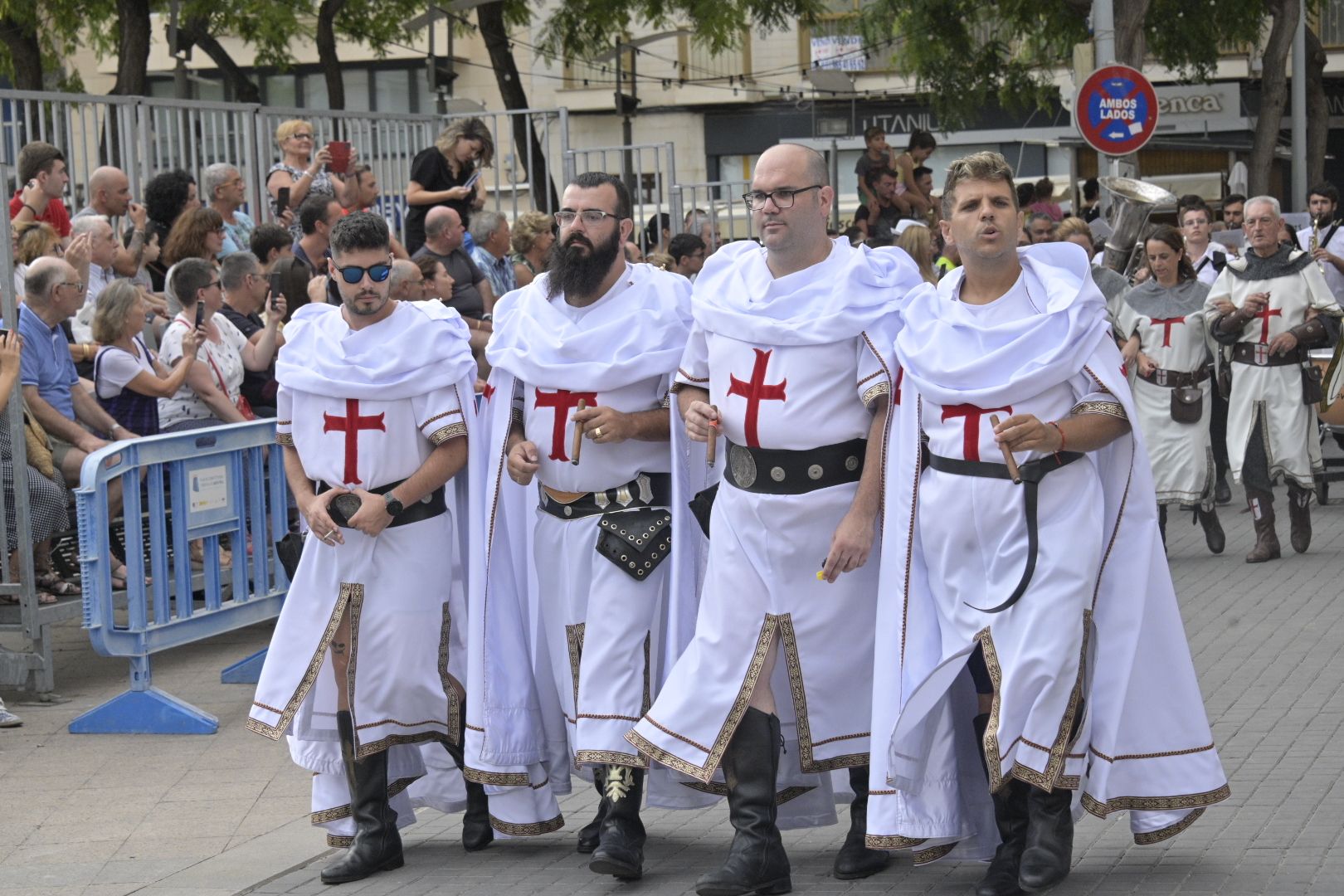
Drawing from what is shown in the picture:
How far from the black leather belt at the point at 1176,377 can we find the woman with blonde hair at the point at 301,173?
206 inches

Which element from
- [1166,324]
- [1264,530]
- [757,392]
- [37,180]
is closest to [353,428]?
[757,392]

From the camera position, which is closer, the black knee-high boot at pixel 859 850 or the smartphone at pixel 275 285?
the black knee-high boot at pixel 859 850

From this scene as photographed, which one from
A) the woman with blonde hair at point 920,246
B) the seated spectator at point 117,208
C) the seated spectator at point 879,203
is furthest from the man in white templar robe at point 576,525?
the seated spectator at point 879,203

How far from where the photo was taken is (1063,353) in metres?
5.38

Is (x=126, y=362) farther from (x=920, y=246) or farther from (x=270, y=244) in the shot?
(x=920, y=246)

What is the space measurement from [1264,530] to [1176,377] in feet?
3.62

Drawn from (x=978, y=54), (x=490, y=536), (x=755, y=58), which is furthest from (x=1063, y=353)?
(x=755, y=58)

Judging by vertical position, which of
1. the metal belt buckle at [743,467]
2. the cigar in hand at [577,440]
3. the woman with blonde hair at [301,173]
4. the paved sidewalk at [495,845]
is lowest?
the paved sidewalk at [495,845]

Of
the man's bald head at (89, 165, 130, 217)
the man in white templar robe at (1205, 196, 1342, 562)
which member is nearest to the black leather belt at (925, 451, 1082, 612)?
the man in white templar robe at (1205, 196, 1342, 562)

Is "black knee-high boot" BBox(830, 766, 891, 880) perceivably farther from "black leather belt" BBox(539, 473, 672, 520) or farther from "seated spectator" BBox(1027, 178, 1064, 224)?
"seated spectator" BBox(1027, 178, 1064, 224)

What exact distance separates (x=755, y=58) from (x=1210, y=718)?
3638 cm

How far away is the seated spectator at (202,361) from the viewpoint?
10086 millimetres

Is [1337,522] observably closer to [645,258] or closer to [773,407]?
[645,258]

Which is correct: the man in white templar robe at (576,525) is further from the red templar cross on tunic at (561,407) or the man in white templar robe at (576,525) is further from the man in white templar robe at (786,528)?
the man in white templar robe at (786,528)
